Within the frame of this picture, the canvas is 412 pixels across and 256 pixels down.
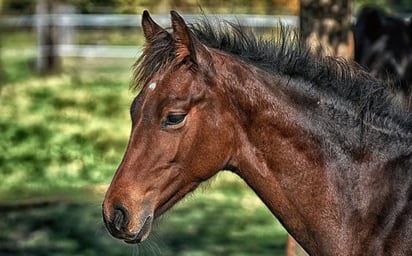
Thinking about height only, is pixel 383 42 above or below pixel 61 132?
above

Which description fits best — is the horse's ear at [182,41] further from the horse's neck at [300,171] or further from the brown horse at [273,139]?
the horse's neck at [300,171]

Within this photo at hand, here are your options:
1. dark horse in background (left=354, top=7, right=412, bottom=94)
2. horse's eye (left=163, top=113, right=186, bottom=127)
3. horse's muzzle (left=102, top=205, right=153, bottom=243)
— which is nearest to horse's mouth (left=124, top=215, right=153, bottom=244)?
horse's muzzle (left=102, top=205, right=153, bottom=243)

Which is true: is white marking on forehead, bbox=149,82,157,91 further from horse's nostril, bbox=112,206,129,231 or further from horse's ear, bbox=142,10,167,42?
horse's nostril, bbox=112,206,129,231

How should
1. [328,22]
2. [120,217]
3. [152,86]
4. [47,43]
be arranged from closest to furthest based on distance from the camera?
1. [120,217]
2. [152,86]
3. [328,22]
4. [47,43]

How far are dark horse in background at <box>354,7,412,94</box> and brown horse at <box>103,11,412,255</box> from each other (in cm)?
727

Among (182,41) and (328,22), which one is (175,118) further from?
(328,22)

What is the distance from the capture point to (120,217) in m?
4.07

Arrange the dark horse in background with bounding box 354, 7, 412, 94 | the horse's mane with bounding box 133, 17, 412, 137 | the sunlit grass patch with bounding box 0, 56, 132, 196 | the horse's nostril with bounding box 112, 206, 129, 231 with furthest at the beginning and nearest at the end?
the sunlit grass patch with bounding box 0, 56, 132, 196
the dark horse in background with bounding box 354, 7, 412, 94
the horse's mane with bounding box 133, 17, 412, 137
the horse's nostril with bounding box 112, 206, 129, 231

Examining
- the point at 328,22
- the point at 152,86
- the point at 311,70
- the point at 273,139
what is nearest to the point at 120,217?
the point at 152,86

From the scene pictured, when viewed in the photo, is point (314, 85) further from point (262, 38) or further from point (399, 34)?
point (399, 34)

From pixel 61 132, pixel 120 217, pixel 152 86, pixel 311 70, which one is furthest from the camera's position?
pixel 61 132

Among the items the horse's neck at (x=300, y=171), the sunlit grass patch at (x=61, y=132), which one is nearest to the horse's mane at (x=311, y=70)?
the horse's neck at (x=300, y=171)

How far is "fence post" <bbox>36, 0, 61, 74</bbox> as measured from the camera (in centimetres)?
2316

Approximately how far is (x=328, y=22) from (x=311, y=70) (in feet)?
14.1
